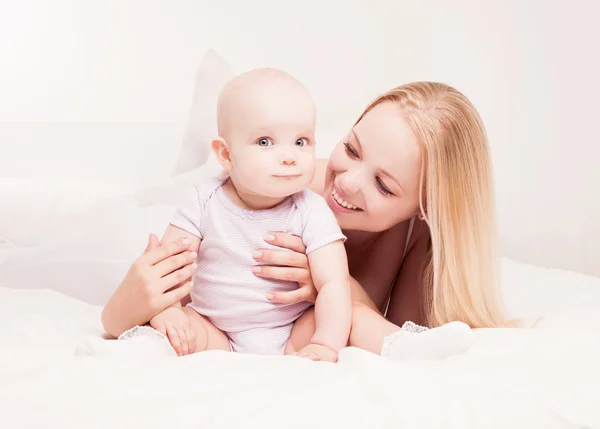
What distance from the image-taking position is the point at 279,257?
5.71ft

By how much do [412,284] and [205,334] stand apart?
2.20ft

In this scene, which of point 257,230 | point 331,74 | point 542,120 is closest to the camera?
point 257,230

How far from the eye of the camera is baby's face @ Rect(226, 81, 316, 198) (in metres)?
1.66

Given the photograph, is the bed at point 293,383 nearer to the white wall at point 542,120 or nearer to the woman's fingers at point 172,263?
the woman's fingers at point 172,263

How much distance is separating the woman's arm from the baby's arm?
1.37 feet

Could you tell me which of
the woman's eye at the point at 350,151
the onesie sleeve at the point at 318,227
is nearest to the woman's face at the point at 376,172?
the woman's eye at the point at 350,151

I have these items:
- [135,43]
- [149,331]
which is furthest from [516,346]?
[135,43]

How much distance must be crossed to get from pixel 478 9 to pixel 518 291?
1357 millimetres

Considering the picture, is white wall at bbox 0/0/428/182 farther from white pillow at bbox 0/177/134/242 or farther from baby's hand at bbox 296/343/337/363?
baby's hand at bbox 296/343/337/363

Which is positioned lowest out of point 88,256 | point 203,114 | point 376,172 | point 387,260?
point 88,256

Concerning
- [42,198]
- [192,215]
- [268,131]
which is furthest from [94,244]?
[268,131]

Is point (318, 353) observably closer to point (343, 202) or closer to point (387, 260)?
point (343, 202)

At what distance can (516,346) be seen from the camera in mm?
1660

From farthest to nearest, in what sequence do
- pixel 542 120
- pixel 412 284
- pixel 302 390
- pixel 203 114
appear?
pixel 542 120
pixel 203 114
pixel 412 284
pixel 302 390
